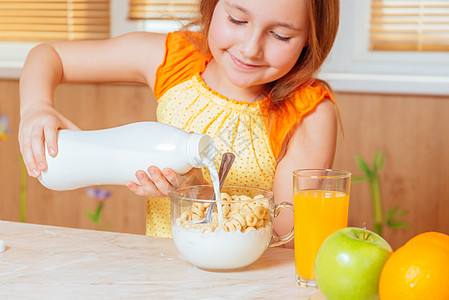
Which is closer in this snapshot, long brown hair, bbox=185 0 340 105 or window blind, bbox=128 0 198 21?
long brown hair, bbox=185 0 340 105

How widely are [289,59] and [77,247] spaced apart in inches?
21.0

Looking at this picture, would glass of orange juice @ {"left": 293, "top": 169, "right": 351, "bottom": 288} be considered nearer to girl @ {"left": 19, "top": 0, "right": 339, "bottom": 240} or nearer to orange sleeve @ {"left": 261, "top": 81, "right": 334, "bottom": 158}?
girl @ {"left": 19, "top": 0, "right": 339, "bottom": 240}

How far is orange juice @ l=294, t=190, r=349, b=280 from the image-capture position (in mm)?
784

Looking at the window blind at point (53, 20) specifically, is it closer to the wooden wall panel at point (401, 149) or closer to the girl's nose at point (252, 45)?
the wooden wall panel at point (401, 149)

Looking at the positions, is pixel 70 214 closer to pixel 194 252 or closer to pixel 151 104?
pixel 151 104

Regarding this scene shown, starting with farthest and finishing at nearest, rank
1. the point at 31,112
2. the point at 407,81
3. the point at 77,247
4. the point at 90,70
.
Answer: the point at 407,81 → the point at 90,70 → the point at 31,112 → the point at 77,247

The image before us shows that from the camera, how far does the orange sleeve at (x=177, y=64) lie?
1.37 m

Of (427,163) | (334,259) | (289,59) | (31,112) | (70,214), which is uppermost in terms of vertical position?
(289,59)

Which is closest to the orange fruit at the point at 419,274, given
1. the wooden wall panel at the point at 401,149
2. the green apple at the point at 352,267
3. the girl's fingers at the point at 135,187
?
the green apple at the point at 352,267

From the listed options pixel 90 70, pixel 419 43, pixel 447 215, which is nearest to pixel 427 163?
pixel 447 215

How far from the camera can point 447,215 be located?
2.13 meters

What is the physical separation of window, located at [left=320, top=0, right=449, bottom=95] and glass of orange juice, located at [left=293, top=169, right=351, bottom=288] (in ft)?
4.42

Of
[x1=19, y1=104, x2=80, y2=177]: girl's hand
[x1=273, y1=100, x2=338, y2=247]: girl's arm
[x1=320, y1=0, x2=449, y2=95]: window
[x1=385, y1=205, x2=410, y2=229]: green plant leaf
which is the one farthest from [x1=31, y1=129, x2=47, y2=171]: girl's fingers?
[x1=385, y1=205, x2=410, y2=229]: green plant leaf

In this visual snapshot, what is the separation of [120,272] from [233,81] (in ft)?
1.60
